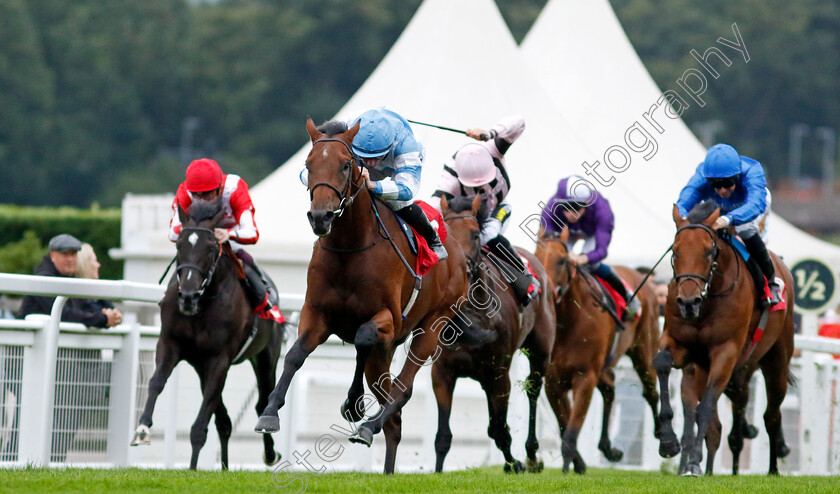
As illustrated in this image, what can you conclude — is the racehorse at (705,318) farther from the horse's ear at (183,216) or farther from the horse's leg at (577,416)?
the horse's ear at (183,216)

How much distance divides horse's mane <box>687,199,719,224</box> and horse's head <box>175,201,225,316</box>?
3.09m

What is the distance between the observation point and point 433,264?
7535 mm

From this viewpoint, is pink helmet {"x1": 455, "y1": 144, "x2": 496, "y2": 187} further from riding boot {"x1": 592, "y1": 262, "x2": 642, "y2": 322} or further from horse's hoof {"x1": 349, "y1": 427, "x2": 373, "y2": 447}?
horse's hoof {"x1": 349, "y1": 427, "x2": 373, "y2": 447}

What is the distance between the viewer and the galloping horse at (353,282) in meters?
6.34

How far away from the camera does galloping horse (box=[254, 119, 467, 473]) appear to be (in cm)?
634

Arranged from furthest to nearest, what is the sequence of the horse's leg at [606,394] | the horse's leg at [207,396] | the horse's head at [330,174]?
1. the horse's leg at [606,394]
2. the horse's leg at [207,396]
3. the horse's head at [330,174]

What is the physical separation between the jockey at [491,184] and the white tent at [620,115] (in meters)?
6.73

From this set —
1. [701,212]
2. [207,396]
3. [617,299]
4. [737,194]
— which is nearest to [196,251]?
[207,396]

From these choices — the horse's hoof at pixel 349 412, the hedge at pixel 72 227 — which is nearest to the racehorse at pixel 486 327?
the horse's hoof at pixel 349 412

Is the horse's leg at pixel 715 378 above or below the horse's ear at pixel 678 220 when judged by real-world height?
below

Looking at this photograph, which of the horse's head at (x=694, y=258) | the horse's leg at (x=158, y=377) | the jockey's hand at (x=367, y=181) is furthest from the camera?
the horse's head at (x=694, y=258)

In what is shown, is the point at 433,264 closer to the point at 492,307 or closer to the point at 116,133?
the point at 492,307

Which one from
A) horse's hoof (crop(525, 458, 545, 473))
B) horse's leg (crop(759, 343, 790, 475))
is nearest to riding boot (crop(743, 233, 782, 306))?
horse's leg (crop(759, 343, 790, 475))

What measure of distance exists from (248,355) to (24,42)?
43678 millimetres
